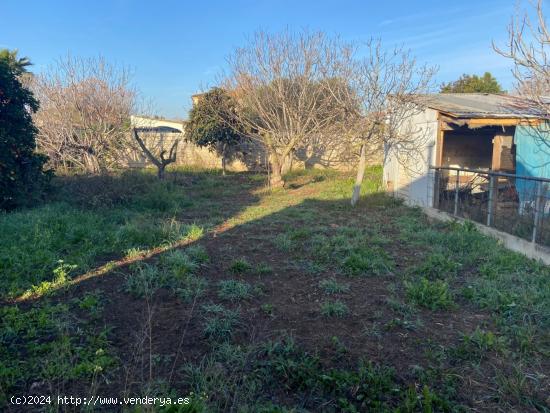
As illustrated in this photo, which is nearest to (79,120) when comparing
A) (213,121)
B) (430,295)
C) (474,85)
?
(213,121)

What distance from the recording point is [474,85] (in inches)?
918

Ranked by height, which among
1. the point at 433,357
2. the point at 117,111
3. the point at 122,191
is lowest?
the point at 433,357

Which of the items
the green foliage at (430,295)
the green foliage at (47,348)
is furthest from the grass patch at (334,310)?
the green foliage at (47,348)

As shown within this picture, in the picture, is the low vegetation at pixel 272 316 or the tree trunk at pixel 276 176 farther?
the tree trunk at pixel 276 176

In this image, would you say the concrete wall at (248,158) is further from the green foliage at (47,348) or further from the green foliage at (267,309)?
the green foliage at (47,348)

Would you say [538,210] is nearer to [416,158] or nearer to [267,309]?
[267,309]

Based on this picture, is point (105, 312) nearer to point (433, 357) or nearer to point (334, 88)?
point (433, 357)

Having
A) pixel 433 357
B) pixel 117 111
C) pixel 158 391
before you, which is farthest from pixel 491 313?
pixel 117 111

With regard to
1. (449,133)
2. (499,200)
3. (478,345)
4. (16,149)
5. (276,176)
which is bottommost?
(478,345)

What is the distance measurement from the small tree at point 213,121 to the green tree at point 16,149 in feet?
26.4

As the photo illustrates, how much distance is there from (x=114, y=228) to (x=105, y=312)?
3327mm

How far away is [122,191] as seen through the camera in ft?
29.9

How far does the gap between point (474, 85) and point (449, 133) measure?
1249cm

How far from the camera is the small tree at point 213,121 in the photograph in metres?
16.0
